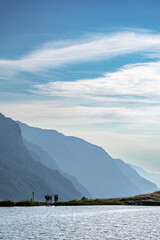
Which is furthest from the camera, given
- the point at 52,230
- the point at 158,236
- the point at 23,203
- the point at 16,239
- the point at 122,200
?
the point at 122,200

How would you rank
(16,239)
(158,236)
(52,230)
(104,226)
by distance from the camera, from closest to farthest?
1. (16,239)
2. (158,236)
3. (52,230)
4. (104,226)

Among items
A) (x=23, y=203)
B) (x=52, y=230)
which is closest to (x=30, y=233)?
(x=52, y=230)

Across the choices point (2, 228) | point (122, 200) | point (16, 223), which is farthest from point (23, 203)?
point (2, 228)

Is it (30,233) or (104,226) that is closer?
(30,233)

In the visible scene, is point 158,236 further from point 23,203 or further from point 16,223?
point 23,203

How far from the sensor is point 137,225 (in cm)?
7694

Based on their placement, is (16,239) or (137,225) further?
(137,225)

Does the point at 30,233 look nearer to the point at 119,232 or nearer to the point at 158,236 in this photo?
the point at 119,232

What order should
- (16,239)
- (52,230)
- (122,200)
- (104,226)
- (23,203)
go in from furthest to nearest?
1. (122,200)
2. (23,203)
3. (104,226)
4. (52,230)
5. (16,239)

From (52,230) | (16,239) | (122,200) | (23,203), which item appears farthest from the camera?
(122,200)

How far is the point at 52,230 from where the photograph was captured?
6738 cm

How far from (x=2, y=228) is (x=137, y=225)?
78.0ft

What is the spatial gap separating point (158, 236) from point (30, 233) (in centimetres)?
1817

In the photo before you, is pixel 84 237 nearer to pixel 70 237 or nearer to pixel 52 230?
pixel 70 237
